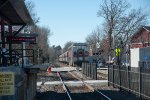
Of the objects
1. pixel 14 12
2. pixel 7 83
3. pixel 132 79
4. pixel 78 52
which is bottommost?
pixel 132 79

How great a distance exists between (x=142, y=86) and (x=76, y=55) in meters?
48.2

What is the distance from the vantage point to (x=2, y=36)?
19.5 meters

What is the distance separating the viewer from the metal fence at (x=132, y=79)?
66.7ft

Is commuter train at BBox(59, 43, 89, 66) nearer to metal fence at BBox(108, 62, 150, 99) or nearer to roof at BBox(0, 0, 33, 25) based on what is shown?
metal fence at BBox(108, 62, 150, 99)

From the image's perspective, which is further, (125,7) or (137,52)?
(125,7)

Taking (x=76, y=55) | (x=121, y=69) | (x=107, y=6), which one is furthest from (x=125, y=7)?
(x=121, y=69)

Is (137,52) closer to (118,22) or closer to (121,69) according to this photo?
(121,69)

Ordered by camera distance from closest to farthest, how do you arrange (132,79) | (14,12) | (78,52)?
(14,12) < (132,79) < (78,52)

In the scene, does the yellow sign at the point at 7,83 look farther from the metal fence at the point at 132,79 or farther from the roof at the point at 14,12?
the metal fence at the point at 132,79

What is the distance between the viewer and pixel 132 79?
2316cm

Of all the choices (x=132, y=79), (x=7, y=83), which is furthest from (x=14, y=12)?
(x=7, y=83)

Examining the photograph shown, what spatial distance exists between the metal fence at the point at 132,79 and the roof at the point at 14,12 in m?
6.42

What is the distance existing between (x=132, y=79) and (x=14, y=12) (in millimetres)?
8069

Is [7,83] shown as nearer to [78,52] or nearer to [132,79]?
[132,79]
